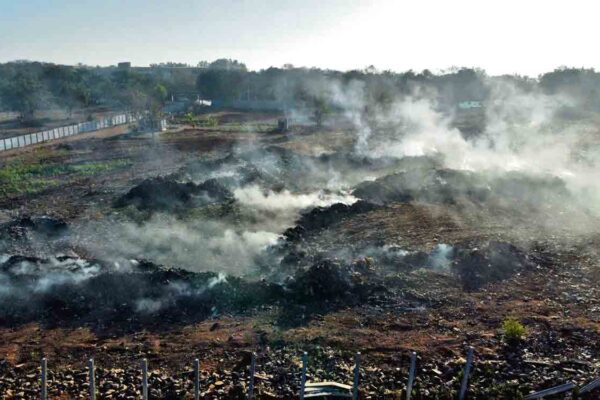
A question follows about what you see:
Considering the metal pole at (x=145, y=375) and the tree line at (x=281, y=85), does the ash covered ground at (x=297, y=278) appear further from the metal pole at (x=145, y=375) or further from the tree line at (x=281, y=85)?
the tree line at (x=281, y=85)

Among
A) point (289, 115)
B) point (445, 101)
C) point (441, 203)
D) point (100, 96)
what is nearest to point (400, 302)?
point (441, 203)

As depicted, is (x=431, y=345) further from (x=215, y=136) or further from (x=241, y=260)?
(x=215, y=136)

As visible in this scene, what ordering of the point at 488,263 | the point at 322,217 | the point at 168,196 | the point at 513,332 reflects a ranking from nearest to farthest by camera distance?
the point at 513,332
the point at 488,263
the point at 322,217
the point at 168,196

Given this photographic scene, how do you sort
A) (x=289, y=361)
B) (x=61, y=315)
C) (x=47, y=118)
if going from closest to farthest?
1. (x=289, y=361)
2. (x=61, y=315)
3. (x=47, y=118)

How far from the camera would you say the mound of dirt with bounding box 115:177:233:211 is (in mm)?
16703

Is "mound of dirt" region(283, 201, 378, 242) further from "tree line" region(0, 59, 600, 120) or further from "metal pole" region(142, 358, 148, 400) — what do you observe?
"tree line" region(0, 59, 600, 120)

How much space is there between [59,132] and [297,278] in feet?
98.8

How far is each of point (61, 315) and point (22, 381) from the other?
2.31 m

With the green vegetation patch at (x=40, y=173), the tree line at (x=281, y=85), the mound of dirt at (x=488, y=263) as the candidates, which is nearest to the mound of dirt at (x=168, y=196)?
the green vegetation patch at (x=40, y=173)

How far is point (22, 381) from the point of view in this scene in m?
7.10

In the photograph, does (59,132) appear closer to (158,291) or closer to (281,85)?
(158,291)

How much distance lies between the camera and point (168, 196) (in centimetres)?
1720

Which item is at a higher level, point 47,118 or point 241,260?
point 47,118

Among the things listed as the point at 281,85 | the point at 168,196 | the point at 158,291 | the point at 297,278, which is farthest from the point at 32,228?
the point at 281,85
